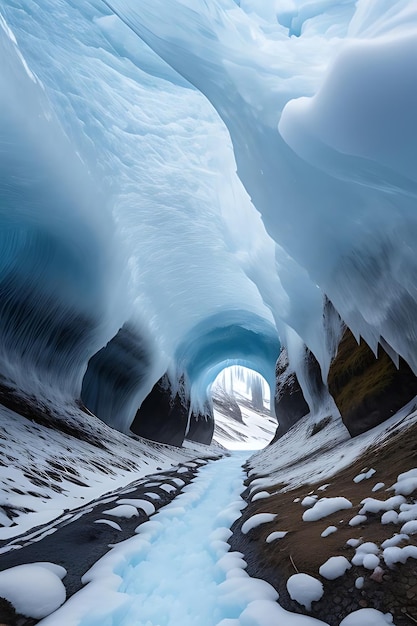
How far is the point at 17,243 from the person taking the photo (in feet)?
32.9

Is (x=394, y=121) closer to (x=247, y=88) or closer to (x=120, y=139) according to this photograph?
(x=247, y=88)

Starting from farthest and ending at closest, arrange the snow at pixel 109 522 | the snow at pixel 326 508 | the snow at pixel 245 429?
1. the snow at pixel 245 429
2. the snow at pixel 109 522
3. the snow at pixel 326 508

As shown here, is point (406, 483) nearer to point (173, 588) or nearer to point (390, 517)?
point (390, 517)

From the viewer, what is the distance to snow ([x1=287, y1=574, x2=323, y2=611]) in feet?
6.32

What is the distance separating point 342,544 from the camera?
91.0 inches

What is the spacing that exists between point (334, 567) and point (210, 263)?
1275cm

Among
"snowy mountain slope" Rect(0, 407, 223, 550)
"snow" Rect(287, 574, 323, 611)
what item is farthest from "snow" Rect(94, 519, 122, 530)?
"snow" Rect(287, 574, 323, 611)

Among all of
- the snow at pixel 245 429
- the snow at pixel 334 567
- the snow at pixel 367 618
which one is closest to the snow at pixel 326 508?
the snow at pixel 334 567

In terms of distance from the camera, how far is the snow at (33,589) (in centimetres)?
190

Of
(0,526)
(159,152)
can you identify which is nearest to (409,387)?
(0,526)

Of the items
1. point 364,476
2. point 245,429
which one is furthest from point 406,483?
point 245,429

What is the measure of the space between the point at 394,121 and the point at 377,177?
2.04 ft

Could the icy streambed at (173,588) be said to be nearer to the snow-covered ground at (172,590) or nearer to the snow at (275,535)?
the snow-covered ground at (172,590)

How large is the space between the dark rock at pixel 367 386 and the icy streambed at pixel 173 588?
127 inches
